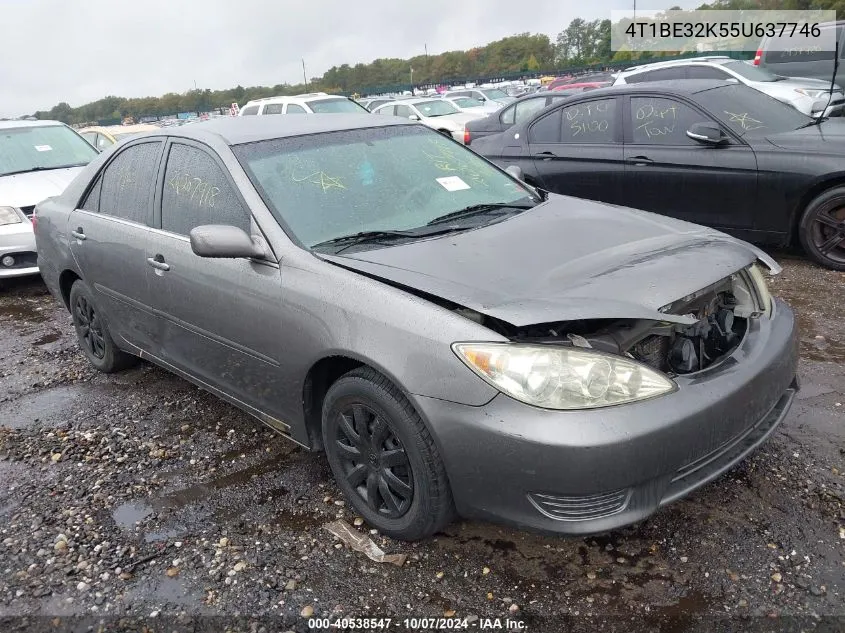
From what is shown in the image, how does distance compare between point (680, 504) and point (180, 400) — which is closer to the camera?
point (680, 504)

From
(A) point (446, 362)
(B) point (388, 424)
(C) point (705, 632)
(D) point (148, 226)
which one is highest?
(D) point (148, 226)

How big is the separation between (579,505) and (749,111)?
484 centimetres

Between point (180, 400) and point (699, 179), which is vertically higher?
point (699, 179)

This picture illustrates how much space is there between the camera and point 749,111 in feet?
18.9

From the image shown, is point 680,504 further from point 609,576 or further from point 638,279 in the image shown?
point 638,279

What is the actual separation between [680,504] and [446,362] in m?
1.24

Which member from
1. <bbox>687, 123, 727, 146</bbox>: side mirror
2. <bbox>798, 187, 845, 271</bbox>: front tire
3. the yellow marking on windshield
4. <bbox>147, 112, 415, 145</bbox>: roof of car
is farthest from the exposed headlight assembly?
<bbox>147, 112, 415, 145</bbox>: roof of car

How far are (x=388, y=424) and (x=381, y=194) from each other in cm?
119

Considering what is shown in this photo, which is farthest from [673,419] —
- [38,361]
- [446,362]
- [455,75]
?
[455,75]

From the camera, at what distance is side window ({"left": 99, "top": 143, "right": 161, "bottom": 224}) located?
12.1 ft

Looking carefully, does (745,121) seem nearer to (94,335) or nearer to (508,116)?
(94,335)

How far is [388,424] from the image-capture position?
2.46 metres

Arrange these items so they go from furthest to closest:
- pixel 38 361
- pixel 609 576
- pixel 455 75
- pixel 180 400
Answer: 1. pixel 455 75
2. pixel 38 361
3. pixel 180 400
4. pixel 609 576

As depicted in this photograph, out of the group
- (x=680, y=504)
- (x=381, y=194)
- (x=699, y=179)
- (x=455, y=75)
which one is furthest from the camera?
(x=455, y=75)
